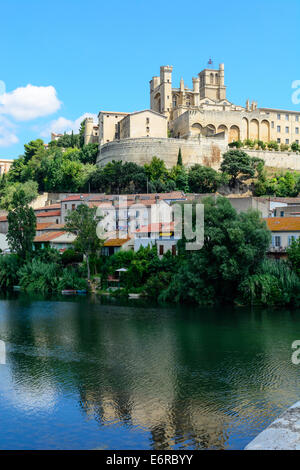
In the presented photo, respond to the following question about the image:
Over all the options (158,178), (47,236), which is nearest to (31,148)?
(158,178)

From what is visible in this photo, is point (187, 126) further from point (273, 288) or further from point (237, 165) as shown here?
point (273, 288)

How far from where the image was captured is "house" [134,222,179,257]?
29.6 m

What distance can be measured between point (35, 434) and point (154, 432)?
8.00 feet

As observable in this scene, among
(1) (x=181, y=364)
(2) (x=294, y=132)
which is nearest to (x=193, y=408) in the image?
(1) (x=181, y=364)

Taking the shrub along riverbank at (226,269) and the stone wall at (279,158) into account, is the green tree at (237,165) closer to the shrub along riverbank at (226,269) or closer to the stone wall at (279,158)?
the stone wall at (279,158)

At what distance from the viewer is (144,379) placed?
13.4 m

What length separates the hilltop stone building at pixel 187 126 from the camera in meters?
54.4

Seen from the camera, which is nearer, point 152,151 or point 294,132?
point 152,151

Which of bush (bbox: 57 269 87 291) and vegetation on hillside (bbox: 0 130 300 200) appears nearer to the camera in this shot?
bush (bbox: 57 269 87 291)

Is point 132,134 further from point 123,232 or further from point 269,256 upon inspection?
point 269,256

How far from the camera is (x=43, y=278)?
3198 cm

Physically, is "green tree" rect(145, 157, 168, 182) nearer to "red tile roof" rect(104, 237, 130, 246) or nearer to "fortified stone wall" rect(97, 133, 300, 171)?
"fortified stone wall" rect(97, 133, 300, 171)

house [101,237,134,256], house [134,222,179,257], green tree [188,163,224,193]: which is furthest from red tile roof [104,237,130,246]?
green tree [188,163,224,193]

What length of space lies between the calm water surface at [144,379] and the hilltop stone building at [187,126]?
3454 centimetres
